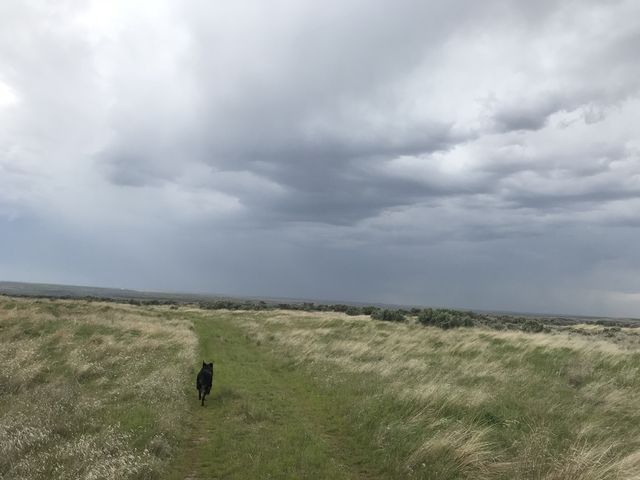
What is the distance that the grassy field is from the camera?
25.8ft

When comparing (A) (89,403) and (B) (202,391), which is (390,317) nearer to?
(B) (202,391)

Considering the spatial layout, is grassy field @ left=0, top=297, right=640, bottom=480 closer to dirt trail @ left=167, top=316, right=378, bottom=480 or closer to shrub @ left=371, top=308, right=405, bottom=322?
dirt trail @ left=167, top=316, right=378, bottom=480

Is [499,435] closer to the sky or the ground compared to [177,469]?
closer to the sky

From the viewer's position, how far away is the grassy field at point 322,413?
788cm

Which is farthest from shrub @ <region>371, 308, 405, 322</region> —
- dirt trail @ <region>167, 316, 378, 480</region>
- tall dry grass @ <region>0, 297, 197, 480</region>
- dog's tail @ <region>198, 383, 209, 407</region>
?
dog's tail @ <region>198, 383, 209, 407</region>

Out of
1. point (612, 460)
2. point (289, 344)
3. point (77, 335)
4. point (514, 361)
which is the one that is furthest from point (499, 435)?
point (77, 335)

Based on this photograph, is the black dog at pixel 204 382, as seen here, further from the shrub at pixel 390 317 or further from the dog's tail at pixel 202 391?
the shrub at pixel 390 317

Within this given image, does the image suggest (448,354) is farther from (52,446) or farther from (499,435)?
(52,446)

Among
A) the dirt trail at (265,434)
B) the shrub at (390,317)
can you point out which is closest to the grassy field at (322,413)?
the dirt trail at (265,434)

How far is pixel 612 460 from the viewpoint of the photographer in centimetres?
749

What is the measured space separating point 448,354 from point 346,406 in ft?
32.7

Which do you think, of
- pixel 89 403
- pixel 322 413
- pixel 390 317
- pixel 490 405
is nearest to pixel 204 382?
pixel 89 403

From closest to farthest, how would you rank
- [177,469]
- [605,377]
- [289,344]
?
[177,469] → [605,377] → [289,344]

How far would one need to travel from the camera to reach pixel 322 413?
12.1 m
